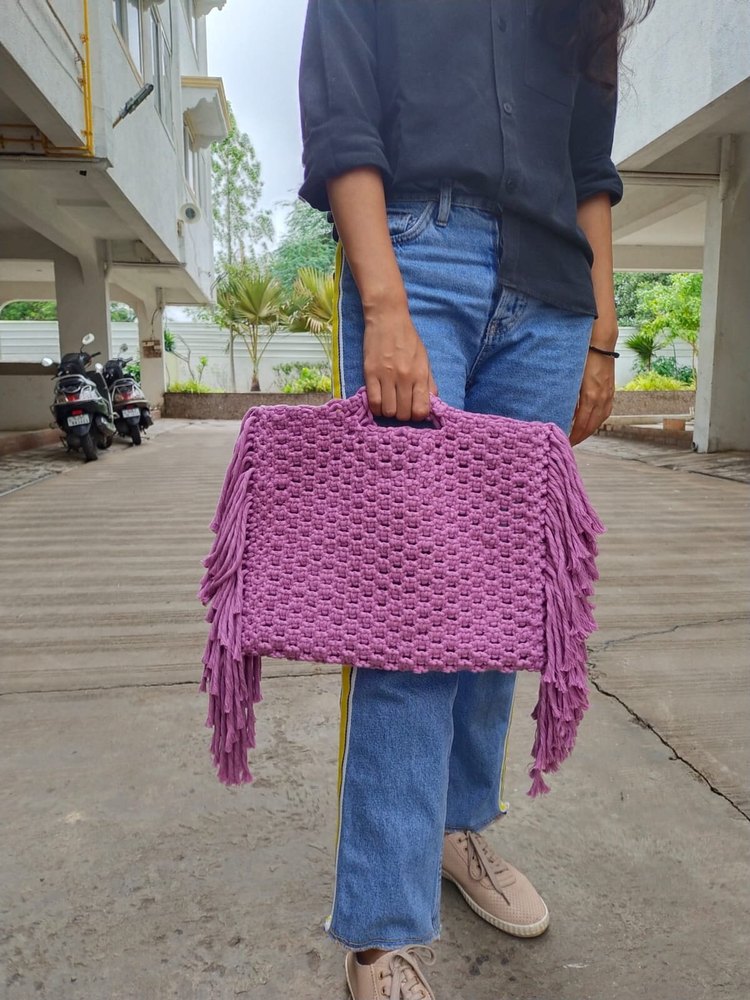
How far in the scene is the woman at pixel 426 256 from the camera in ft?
2.79

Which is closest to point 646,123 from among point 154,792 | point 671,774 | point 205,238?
point 671,774

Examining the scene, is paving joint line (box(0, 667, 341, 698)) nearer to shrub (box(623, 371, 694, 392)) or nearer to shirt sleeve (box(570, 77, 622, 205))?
shirt sleeve (box(570, 77, 622, 205))

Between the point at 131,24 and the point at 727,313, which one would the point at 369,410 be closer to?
the point at 727,313

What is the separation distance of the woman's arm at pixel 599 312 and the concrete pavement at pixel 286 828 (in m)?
0.71

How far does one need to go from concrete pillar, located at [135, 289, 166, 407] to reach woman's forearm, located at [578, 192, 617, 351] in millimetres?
13917

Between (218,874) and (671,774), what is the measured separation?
859 millimetres

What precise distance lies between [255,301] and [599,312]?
16.1m

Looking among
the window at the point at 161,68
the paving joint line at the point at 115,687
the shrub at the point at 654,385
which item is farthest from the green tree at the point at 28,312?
the paving joint line at the point at 115,687

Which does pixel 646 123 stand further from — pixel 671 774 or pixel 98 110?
pixel 671 774

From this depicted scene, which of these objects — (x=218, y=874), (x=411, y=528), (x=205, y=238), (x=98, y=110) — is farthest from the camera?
(x=205, y=238)

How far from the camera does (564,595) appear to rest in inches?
33.8

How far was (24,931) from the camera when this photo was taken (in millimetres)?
1069

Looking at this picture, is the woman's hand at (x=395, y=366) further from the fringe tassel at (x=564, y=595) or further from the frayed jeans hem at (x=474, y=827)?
the frayed jeans hem at (x=474, y=827)

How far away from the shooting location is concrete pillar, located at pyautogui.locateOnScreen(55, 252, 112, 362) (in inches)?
386
